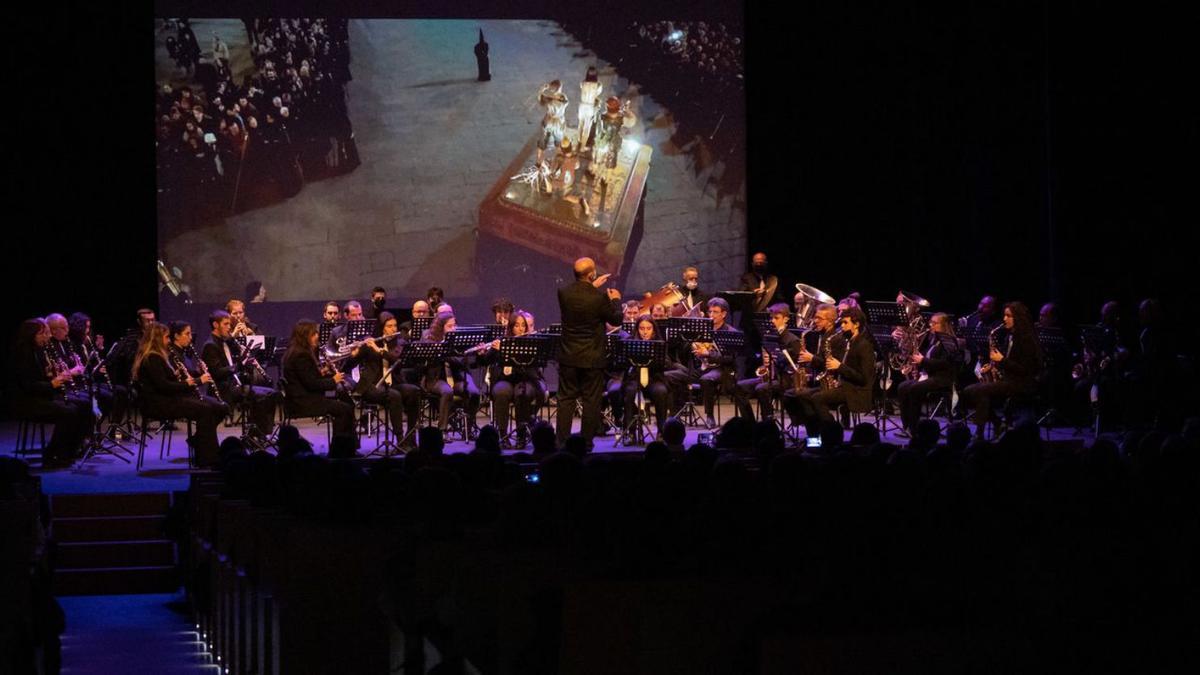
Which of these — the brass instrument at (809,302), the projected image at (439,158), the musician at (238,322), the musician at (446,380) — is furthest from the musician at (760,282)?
the musician at (238,322)

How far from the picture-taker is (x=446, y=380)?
1354cm

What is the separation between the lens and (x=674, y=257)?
17.5 m

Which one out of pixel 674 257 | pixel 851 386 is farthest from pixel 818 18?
pixel 851 386

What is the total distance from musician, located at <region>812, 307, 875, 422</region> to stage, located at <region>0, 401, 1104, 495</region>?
0.60 m

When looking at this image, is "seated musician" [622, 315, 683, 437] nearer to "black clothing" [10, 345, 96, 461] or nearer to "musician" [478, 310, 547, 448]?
"musician" [478, 310, 547, 448]

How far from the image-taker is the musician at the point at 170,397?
11.5 meters

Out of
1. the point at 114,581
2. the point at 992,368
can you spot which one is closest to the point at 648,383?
the point at 992,368

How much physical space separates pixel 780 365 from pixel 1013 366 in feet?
6.66

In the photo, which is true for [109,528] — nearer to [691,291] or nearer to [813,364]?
[813,364]

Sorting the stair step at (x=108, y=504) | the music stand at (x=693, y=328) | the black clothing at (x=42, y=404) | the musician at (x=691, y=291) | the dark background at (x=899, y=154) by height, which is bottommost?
the stair step at (x=108, y=504)

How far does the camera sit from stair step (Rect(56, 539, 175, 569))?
9492 mm

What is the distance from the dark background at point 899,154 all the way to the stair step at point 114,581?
24.9 ft

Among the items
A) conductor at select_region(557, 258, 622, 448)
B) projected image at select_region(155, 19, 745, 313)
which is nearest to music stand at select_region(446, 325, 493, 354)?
conductor at select_region(557, 258, 622, 448)

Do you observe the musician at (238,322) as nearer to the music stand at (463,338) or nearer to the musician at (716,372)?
the music stand at (463,338)
